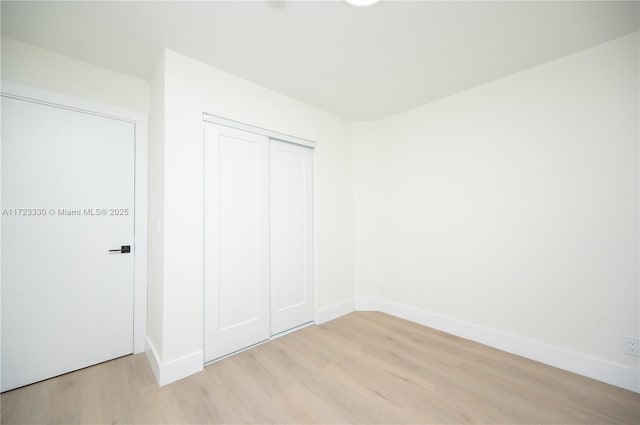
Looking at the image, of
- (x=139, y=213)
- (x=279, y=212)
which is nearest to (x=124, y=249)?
(x=139, y=213)

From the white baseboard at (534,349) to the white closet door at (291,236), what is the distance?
138cm

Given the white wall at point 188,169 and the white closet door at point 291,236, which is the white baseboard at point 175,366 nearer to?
the white wall at point 188,169

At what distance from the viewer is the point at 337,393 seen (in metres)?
1.84

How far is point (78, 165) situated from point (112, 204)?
1.37 feet

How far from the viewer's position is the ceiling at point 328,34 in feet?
5.49

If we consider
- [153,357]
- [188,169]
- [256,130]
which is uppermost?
[256,130]

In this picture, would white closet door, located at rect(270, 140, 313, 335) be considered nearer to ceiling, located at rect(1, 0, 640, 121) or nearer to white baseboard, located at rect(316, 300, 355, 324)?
white baseboard, located at rect(316, 300, 355, 324)

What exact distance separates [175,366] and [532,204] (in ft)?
11.4

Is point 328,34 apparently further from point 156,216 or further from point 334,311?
point 334,311

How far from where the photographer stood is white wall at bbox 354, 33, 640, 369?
1.95 metres

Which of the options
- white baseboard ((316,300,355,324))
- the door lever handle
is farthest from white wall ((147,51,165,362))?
white baseboard ((316,300,355,324))

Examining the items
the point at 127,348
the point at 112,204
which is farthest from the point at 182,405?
the point at 112,204

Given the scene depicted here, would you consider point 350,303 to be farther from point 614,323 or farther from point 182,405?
point 614,323

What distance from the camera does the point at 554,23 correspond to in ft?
5.92
